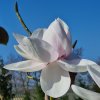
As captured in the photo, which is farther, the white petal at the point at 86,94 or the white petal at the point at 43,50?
the white petal at the point at 43,50

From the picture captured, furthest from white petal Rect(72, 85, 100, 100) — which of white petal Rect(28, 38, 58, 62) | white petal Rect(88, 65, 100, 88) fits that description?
white petal Rect(28, 38, 58, 62)

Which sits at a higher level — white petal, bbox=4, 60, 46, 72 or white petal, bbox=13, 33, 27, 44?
white petal, bbox=13, 33, 27, 44

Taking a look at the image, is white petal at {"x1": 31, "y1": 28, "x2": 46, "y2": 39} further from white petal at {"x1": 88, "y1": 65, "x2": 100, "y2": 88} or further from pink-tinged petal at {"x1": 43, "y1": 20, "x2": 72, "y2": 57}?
white petal at {"x1": 88, "y1": 65, "x2": 100, "y2": 88}

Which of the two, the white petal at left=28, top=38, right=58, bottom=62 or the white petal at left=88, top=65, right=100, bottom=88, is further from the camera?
the white petal at left=28, top=38, right=58, bottom=62

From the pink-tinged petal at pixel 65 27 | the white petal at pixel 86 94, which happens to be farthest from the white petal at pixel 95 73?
the pink-tinged petal at pixel 65 27

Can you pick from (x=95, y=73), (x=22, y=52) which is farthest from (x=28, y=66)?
(x=95, y=73)

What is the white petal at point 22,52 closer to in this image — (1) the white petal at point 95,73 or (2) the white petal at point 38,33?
(2) the white petal at point 38,33
